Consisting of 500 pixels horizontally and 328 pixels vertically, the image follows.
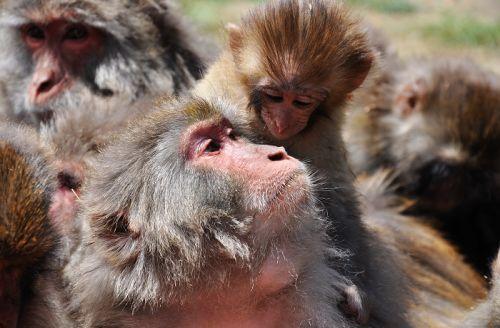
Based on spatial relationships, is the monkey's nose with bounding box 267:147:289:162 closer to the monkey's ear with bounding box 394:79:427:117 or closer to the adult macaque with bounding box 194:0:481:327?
the adult macaque with bounding box 194:0:481:327

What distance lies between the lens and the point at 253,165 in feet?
11.8

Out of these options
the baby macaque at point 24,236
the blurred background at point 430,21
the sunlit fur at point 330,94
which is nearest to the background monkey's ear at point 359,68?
the sunlit fur at point 330,94

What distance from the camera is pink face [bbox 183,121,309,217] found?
3.54 m

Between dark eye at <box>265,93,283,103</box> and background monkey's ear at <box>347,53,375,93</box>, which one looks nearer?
dark eye at <box>265,93,283,103</box>

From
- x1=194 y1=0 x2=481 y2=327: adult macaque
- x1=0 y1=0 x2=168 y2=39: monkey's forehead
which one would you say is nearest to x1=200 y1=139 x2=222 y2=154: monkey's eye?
x1=194 y1=0 x2=481 y2=327: adult macaque

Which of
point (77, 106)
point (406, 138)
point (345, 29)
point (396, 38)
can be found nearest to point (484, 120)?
point (406, 138)

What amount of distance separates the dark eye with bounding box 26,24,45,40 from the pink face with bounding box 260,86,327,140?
1.80 m

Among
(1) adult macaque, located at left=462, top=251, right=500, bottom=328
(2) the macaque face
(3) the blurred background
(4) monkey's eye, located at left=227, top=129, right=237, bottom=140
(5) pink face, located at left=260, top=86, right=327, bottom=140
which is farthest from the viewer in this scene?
(3) the blurred background

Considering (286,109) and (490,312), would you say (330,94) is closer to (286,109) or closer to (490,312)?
(286,109)

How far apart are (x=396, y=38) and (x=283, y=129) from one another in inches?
381

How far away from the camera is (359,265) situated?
4355 mm

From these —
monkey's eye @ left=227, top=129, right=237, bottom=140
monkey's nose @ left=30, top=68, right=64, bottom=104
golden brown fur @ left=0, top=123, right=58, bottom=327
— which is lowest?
monkey's nose @ left=30, top=68, right=64, bottom=104

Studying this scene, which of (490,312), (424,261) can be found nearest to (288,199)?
(490,312)

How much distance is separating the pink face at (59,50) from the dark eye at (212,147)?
195 cm
